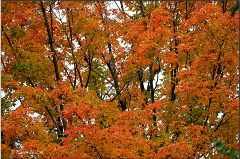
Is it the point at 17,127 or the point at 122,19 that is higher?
the point at 122,19

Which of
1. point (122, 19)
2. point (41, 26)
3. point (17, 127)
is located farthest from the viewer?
point (122, 19)

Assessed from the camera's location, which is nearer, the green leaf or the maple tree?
the green leaf

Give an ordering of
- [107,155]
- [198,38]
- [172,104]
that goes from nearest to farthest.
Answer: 1. [107,155]
2. [198,38]
3. [172,104]

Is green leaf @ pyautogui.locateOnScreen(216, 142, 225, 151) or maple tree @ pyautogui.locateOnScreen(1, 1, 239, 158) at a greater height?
maple tree @ pyautogui.locateOnScreen(1, 1, 239, 158)

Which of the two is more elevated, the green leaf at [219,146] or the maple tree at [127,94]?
the maple tree at [127,94]

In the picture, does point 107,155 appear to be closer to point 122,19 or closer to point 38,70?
point 38,70

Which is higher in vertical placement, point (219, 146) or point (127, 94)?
point (127, 94)

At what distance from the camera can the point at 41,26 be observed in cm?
1167

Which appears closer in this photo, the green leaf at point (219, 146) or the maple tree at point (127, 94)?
the green leaf at point (219, 146)

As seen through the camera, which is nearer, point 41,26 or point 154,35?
point 154,35

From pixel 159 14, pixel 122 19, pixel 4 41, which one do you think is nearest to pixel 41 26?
pixel 4 41

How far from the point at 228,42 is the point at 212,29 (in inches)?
26.9

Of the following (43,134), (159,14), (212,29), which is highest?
(159,14)

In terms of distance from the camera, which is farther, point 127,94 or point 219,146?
point 127,94
